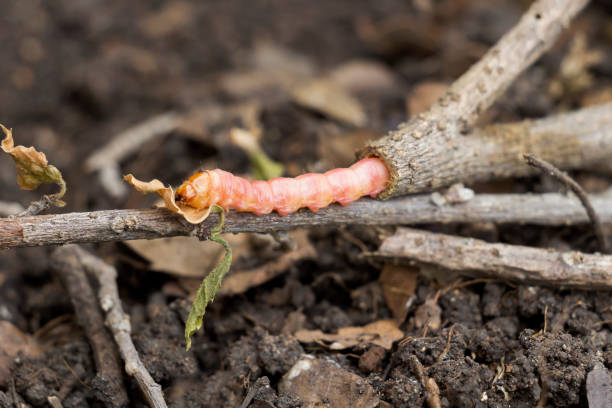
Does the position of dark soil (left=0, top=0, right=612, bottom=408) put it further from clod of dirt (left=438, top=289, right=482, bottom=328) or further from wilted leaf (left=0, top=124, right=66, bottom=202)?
wilted leaf (left=0, top=124, right=66, bottom=202)

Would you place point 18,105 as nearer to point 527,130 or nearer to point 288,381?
point 288,381

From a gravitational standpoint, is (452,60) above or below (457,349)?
above

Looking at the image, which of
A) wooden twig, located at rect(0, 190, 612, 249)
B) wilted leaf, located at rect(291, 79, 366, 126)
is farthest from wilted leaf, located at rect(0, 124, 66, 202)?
wilted leaf, located at rect(291, 79, 366, 126)

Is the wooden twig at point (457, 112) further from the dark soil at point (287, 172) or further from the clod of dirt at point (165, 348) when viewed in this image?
the clod of dirt at point (165, 348)

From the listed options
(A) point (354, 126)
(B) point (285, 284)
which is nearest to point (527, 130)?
(A) point (354, 126)

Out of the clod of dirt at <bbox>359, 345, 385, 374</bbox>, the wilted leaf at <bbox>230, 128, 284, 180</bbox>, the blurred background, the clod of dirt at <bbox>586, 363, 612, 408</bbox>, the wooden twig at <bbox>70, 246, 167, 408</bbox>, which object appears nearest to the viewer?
the clod of dirt at <bbox>586, 363, 612, 408</bbox>

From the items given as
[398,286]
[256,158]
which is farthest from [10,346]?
[398,286]

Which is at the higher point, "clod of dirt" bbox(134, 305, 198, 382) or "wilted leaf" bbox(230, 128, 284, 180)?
"wilted leaf" bbox(230, 128, 284, 180)
